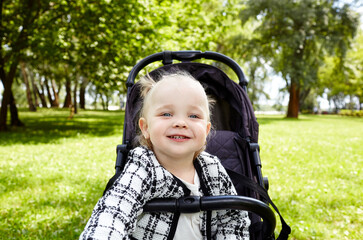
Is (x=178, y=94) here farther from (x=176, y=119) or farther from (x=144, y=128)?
(x=144, y=128)

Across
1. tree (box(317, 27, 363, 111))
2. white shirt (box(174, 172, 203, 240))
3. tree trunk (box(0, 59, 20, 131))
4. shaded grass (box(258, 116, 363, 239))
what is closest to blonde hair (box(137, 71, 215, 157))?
white shirt (box(174, 172, 203, 240))

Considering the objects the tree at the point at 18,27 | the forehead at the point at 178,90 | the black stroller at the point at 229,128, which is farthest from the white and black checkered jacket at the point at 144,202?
the tree at the point at 18,27

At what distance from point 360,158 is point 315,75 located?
1611 centimetres

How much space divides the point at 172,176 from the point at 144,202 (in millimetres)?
211

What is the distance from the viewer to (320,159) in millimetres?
6824

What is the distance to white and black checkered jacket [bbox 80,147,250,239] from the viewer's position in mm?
1319

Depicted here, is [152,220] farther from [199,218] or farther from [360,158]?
[360,158]

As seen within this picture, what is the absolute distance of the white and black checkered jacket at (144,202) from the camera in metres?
1.32

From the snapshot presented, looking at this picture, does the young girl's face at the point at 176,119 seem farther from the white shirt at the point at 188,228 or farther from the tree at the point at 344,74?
the tree at the point at 344,74

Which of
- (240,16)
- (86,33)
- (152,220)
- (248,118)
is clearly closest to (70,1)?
(86,33)

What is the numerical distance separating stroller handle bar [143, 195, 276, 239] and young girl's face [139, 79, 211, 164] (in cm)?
27

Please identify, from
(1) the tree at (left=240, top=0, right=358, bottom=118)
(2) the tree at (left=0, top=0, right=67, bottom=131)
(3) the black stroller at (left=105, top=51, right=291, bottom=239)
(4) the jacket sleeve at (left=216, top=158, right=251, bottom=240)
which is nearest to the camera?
(4) the jacket sleeve at (left=216, top=158, right=251, bottom=240)

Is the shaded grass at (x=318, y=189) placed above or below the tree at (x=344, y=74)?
below

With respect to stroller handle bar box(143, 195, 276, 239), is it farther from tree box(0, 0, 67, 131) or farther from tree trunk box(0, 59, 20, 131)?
tree trunk box(0, 59, 20, 131)
